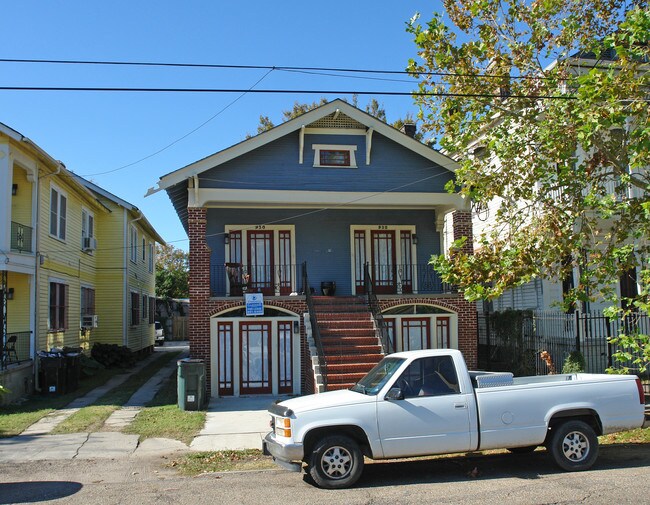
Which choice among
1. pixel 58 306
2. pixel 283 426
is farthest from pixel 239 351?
pixel 283 426

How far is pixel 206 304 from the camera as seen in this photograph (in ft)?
51.4

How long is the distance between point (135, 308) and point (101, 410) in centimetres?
1472

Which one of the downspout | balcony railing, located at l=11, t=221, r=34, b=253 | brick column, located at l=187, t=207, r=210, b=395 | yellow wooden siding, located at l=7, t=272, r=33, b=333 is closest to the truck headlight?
brick column, located at l=187, t=207, r=210, b=395

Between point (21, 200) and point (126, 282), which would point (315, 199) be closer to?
point (21, 200)

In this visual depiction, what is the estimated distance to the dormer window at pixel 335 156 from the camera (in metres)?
16.9

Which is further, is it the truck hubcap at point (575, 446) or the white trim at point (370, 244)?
the white trim at point (370, 244)

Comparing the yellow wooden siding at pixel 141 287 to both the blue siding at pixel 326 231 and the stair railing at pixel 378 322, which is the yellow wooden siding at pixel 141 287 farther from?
the stair railing at pixel 378 322

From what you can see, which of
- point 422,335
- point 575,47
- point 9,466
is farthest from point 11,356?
point 575,47

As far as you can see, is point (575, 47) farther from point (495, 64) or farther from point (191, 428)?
point (191, 428)

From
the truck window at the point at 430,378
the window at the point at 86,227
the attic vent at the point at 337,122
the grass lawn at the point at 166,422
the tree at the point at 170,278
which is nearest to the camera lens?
the truck window at the point at 430,378

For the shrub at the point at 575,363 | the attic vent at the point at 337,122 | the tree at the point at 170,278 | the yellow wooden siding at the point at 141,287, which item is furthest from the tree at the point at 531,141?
the tree at the point at 170,278

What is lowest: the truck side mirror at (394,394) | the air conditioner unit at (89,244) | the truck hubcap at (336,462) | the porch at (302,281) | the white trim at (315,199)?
the truck hubcap at (336,462)

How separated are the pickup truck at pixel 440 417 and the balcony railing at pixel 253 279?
→ 9.43 meters

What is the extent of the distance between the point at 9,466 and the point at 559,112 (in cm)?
1102
